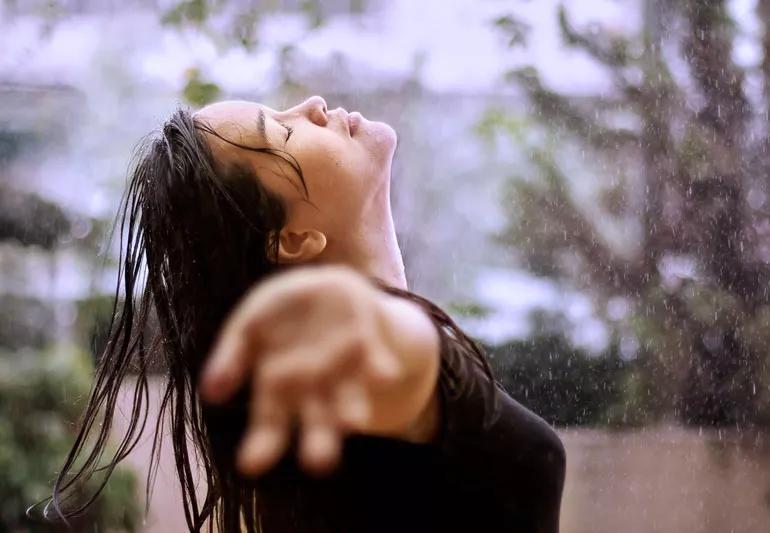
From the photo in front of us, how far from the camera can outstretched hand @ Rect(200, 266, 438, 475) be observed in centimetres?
43

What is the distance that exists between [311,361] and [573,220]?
0.79 metres

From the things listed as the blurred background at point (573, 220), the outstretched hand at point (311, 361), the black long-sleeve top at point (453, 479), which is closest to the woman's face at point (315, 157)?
the black long-sleeve top at point (453, 479)

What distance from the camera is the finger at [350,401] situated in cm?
43

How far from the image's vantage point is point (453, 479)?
657 millimetres

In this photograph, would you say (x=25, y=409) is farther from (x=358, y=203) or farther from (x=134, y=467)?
(x=358, y=203)

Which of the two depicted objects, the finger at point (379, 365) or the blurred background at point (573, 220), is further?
the blurred background at point (573, 220)

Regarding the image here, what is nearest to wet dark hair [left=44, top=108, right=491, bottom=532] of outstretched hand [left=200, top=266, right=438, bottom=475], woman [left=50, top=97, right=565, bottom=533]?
woman [left=50, top=97, right=565, bottom=533]

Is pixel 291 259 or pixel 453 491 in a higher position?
pixel 291 259

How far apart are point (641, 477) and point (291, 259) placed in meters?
0.68

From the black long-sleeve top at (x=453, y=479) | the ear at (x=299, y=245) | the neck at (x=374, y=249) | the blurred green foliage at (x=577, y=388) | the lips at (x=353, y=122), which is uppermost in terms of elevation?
the lips at (x=353, y=122)

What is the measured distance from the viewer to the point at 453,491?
2.17 ft

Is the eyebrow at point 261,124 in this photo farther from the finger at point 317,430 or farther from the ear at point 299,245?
the finger at point 317,430

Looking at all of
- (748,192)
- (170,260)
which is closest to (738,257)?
(748,192)

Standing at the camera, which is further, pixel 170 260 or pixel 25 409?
pixel 25 409
